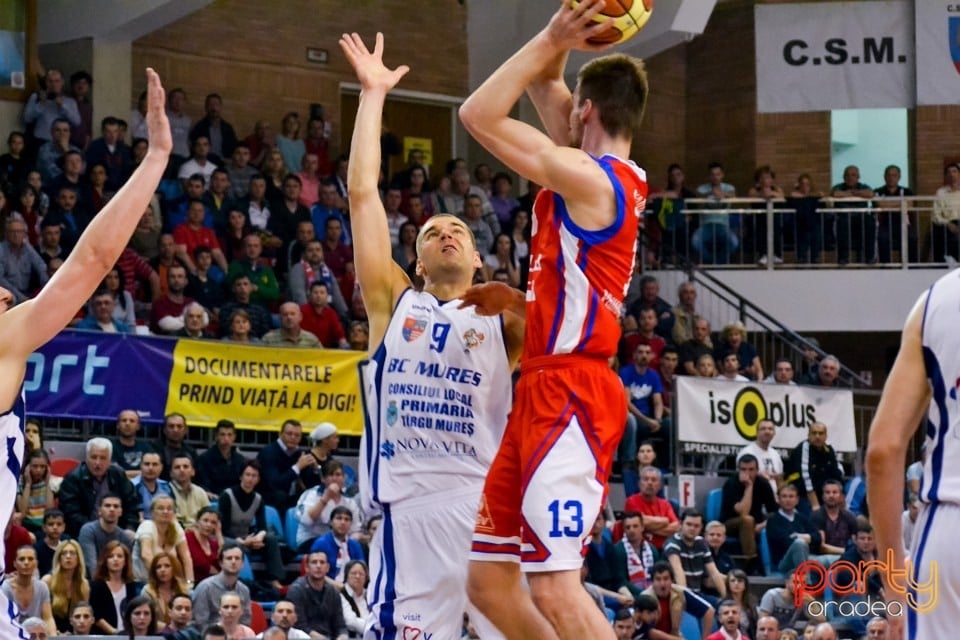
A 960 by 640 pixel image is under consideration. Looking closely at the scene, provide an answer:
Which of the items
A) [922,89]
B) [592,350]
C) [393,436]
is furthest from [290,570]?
[922,89]

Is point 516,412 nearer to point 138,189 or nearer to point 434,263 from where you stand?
point 434,263

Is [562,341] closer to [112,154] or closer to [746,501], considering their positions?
[746,501]

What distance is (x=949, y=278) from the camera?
4645mm

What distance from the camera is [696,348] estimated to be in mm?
20031

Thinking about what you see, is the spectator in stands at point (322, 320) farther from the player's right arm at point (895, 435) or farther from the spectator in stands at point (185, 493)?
the player's right arm at point (895, 435)

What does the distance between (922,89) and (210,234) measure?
1128cm

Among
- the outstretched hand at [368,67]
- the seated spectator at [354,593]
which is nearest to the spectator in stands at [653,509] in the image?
the seated spectator at [354,593]

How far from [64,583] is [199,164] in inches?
302

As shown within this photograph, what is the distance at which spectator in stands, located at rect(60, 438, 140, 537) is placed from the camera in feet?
46.0

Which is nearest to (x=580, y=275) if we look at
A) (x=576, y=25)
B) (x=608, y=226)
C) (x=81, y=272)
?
(x=608, y=226)

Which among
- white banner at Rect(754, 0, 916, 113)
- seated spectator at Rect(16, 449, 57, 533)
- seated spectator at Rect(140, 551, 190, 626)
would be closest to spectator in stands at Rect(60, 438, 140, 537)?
seated spectator at Rect(16, 449, 57, 533)

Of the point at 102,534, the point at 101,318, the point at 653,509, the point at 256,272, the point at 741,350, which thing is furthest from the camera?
the point at 741,350

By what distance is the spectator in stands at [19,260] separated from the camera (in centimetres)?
1617

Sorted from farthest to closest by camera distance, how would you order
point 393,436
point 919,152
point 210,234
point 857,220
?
point 919,152, point 857,220, point 210,234, point 393,436
